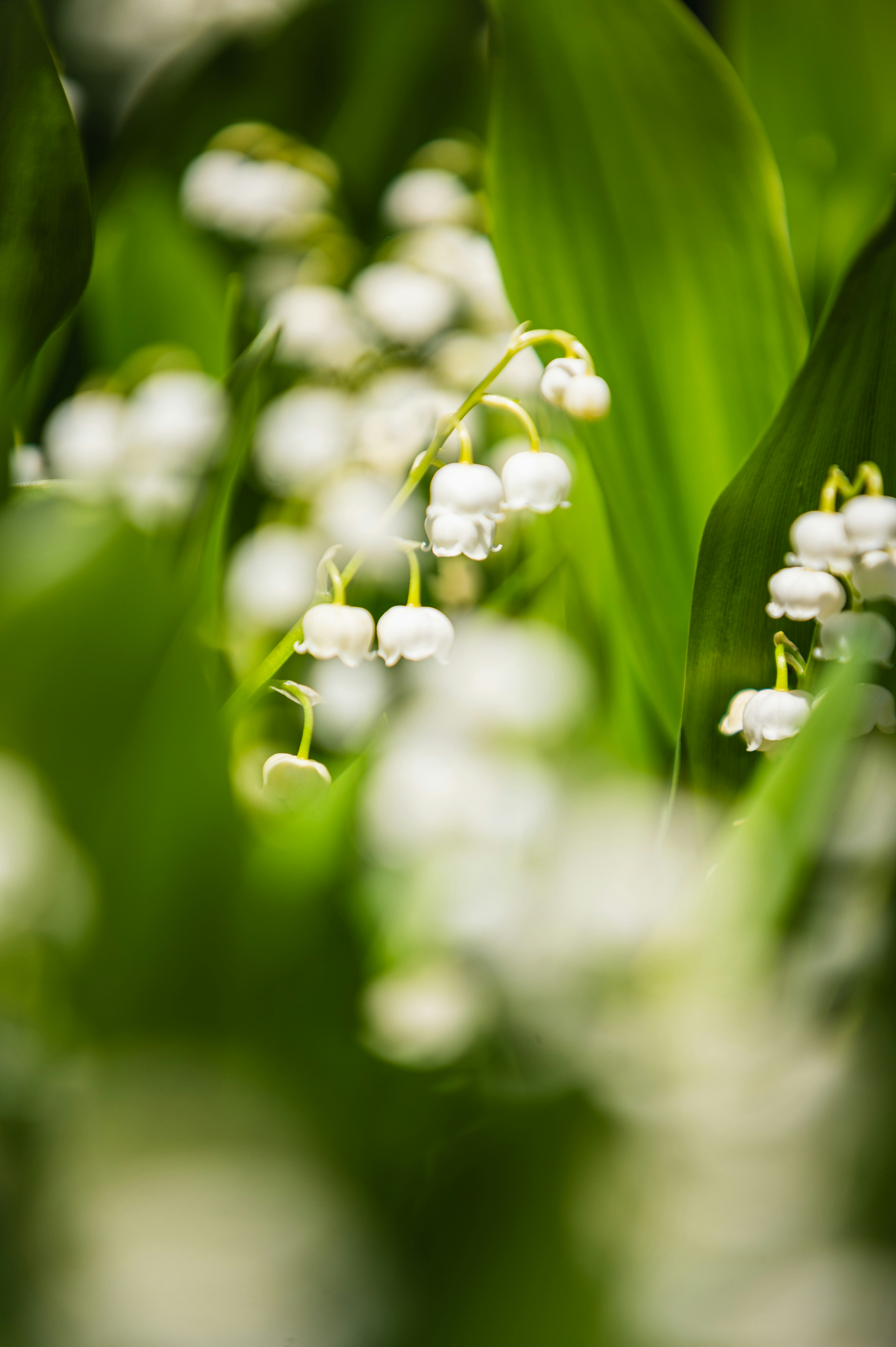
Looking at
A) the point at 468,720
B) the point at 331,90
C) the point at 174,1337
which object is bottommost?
the point at 468,720

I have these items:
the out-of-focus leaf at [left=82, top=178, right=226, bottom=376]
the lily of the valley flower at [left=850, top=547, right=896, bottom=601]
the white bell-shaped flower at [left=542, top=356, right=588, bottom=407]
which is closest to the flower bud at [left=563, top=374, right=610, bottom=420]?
the white bell-shaped flower at [left=542, top=356, right=588, bottom=407]

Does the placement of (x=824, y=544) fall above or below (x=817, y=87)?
below

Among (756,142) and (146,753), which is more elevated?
(756,142)

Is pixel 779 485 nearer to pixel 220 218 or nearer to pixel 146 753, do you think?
pixel 146 753

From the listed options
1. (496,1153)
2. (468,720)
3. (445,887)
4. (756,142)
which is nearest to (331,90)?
(756,142)

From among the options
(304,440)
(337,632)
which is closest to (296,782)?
(337,632)

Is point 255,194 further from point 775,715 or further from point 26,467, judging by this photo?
point 775,715
